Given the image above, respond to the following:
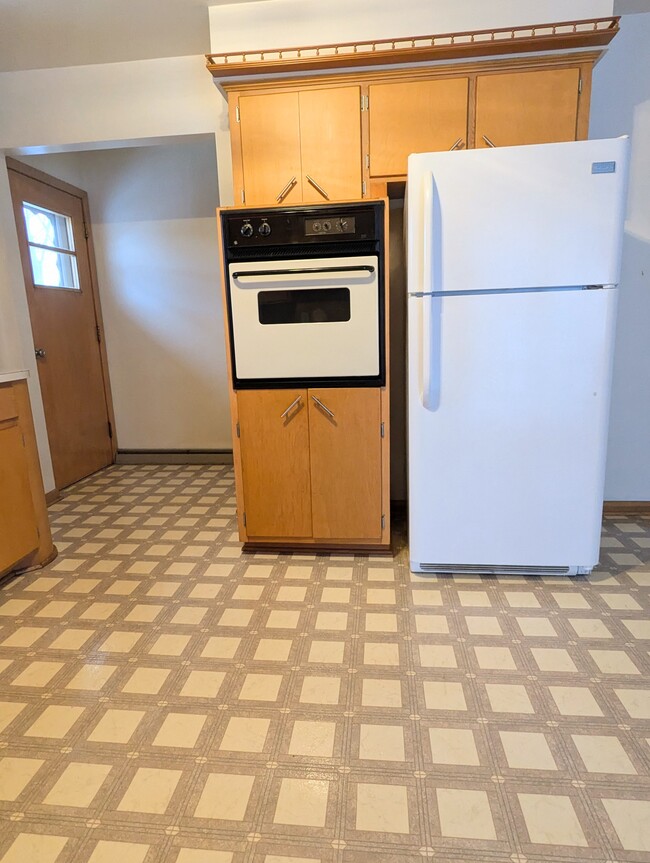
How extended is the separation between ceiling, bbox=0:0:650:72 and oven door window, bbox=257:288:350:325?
4.58 ft

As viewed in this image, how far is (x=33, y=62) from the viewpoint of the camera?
9.02 feet

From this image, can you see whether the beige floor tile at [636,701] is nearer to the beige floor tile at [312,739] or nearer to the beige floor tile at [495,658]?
the beige floor tile at [495,658]

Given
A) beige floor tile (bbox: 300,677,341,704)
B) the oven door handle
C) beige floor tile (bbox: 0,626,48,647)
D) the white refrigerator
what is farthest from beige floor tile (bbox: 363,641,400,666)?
the oven door handle

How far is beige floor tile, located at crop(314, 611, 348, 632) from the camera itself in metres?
1.93

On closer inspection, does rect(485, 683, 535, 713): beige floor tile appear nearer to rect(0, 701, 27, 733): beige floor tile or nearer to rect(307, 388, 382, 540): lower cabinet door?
rect(307, 388, 382, 540): lower cabinet door

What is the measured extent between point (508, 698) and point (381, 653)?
→ 1.42ft

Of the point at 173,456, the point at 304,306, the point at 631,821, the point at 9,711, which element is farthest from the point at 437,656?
the point at 173,456

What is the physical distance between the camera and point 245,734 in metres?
1.44

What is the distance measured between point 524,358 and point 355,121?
1.33 m

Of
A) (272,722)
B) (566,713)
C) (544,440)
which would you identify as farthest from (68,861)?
(544,440)

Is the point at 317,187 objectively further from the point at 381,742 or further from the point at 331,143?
the point at 381,742

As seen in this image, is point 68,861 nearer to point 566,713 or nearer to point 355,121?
point 566,713

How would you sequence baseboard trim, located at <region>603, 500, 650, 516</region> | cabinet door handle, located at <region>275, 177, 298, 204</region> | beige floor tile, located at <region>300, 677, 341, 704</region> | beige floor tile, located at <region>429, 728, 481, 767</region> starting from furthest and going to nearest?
baseboard trim, located at <region>603, 500, 650, 516</region>
cabinet door handle, located at <region>275, 177, 298, 204</region>
beige floor tile, located at <region>300, 677, 341, 704</region>
beige floor tile, located at <region>429, 728, 481, 767</region>

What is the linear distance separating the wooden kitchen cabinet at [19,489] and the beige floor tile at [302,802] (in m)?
1.66
